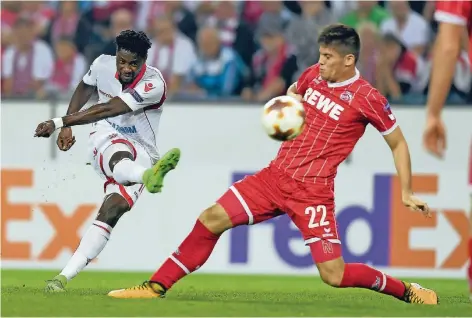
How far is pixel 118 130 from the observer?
952cm

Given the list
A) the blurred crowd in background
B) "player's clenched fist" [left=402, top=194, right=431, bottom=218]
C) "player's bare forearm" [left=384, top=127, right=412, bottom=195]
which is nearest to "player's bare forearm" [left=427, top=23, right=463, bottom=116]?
"player's clenched fist" [left=402, top=194, right=431, bottom=218]

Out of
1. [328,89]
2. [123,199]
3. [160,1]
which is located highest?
[160,1]

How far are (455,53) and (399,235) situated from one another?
7.09 m

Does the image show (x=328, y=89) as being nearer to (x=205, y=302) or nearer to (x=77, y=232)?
(x=205, y=302)

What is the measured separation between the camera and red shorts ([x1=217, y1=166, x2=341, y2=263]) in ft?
26.7

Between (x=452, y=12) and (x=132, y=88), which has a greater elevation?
(x=452, y=12)

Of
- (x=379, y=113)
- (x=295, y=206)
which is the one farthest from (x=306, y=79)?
(x=295, y=206)

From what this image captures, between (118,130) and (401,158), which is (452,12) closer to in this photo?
(401,158)

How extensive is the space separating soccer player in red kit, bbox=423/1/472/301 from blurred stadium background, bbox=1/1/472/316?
631 cm

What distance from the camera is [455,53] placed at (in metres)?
5.77

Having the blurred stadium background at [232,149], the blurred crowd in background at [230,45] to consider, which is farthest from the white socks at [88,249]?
the blurred crowd in background at [230,45]

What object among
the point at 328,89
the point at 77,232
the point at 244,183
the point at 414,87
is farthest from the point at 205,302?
the point at 414,87

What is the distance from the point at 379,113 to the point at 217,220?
1339 mm

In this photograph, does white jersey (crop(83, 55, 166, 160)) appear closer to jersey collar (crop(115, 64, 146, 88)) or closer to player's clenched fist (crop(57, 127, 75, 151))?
jersey collar (crop(115, 64, 146, 88))
